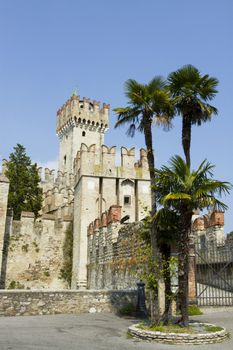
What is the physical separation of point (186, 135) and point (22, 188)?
24397mm

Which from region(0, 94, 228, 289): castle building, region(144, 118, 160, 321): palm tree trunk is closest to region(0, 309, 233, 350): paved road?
region(144, 118, 160, 321): palm tree trunk

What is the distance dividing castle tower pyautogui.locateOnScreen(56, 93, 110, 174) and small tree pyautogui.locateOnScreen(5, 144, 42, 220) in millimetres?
17028

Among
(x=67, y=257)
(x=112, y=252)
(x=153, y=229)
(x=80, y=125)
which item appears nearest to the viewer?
(x=153, y=229)

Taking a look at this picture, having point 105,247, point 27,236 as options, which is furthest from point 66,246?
point 105,247

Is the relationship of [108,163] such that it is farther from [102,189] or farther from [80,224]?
[80,224]

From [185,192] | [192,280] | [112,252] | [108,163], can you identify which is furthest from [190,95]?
[108,163]

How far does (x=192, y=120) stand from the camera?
39.6 ft

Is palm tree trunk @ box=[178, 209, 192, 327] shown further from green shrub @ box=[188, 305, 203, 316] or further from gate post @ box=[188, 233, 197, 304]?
gate post @ box=[188, 233, 197, 304]

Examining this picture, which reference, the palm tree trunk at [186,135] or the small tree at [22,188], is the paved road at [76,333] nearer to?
the palm tree trunk at [186,135]

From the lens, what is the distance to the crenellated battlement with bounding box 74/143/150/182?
2944 centimetres

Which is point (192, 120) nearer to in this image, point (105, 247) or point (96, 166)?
point (105, 247)

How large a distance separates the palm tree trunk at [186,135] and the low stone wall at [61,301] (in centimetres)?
627

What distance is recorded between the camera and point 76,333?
9898 mm

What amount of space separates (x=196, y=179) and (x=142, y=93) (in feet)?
10.4
